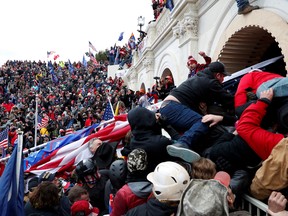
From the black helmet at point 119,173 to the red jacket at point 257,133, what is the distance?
1326mm

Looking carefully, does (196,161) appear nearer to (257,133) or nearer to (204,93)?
(257,133)

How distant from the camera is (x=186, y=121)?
137 inches

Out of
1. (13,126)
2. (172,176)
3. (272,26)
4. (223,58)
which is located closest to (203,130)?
(172,176)

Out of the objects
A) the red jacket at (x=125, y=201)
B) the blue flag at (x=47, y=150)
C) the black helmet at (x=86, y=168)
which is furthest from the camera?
the blue flag at (x=47, y=150)

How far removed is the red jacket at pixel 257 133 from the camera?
8.57ft

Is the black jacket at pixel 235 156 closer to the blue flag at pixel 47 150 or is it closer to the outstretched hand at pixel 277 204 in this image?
the outstretched hand at pixel 277 204

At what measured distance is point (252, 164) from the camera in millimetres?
2811

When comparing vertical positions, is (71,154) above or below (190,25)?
below

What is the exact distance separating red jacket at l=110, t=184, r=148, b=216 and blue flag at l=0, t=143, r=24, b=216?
1.13 meters

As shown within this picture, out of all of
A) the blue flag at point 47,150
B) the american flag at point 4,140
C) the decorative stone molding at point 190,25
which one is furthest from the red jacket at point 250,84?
the american flag at point 4,140

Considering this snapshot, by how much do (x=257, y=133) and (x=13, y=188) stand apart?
8.83ft

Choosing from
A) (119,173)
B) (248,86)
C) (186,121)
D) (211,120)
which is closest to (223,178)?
(211,120)

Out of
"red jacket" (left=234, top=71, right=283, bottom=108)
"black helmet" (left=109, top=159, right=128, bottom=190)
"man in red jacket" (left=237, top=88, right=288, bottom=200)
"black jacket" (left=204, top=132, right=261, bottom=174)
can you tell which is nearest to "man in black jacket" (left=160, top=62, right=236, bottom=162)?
"red jacket" (left=234, top=71, right=283, bottom=108)

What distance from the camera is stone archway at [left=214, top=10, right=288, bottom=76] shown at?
7.34 metres
